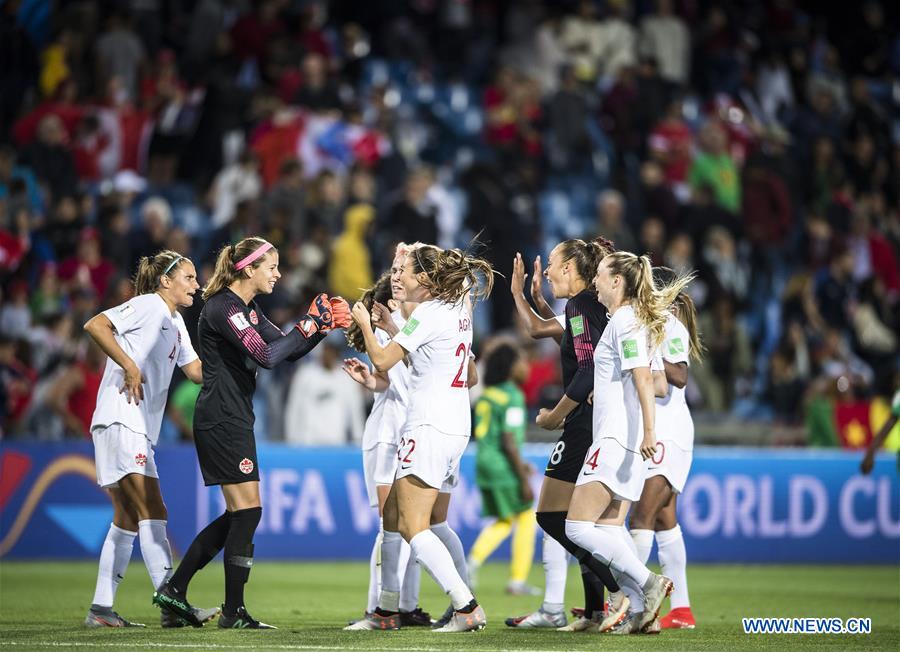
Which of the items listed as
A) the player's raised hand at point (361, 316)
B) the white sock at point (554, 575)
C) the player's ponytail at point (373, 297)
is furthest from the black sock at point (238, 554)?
the white sock at point (554, 575)

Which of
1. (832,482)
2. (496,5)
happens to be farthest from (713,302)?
(496,5)

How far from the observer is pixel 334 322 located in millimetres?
9555

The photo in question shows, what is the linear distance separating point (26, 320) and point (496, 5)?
439 inches

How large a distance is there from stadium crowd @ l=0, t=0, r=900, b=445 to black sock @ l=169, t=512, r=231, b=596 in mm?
7108

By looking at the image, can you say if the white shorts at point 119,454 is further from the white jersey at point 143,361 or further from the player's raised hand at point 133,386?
the player's raised hand at point 133,386

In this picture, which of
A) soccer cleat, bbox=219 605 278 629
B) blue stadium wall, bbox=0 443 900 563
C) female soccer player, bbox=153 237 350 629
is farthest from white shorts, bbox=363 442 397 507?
blue stadium wall, bbox=0 443 900 563

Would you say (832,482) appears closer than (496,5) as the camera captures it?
Yes

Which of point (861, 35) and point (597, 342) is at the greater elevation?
point (861, 35)

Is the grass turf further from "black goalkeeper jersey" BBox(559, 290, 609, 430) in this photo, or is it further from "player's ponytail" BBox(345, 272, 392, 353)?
"player's ponytail" BBox(345, 272, 392, 353)

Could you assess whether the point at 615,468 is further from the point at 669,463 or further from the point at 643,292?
the point at 669,463

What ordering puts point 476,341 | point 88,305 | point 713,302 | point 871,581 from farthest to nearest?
point 713,302 < point 476,341 < point 88,305 < point 871,581

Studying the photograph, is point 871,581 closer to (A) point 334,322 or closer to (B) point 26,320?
(A) point 334,322

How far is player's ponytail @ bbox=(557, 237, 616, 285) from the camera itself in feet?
32.3

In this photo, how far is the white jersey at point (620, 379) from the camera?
9.09 meters
